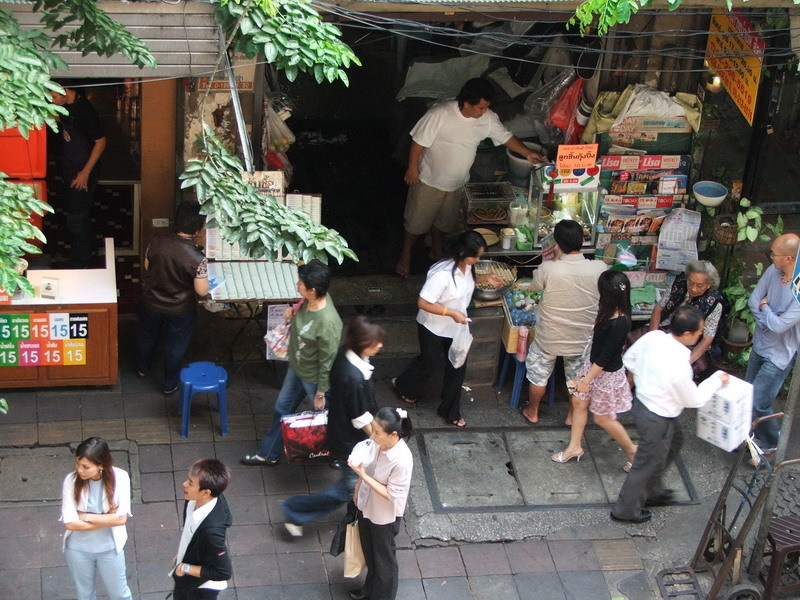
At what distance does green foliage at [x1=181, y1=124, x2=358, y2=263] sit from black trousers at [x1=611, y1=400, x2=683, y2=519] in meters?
2.40

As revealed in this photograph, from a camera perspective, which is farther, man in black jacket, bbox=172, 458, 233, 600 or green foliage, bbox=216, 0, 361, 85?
green foliage, bbox=216, 0, 361, 85

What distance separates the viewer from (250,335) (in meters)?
9.91

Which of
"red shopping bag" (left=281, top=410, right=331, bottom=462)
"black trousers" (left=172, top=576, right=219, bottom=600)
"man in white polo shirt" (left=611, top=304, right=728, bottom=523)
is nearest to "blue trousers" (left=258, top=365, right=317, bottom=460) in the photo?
"red shopping bag" (left=281, top=410, right=331, bottom=462)

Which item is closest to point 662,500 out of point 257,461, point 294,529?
point 294,529

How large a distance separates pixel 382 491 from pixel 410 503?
63.0 inches

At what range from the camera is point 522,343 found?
9.30m

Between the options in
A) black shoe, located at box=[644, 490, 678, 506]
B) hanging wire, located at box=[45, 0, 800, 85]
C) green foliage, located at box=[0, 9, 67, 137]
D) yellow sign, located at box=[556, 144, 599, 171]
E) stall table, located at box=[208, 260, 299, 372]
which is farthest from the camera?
yellow sign, located at box=[556, 144, 599, 171]

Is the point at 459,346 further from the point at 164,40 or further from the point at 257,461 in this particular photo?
the point at 164,40

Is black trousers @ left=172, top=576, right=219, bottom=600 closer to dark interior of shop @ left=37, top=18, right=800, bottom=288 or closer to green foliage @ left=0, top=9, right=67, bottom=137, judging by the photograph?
green foliage @ left=0, top=9, right=67, bottom=137

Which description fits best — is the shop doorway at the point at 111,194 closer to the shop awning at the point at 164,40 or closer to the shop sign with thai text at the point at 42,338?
the shop sign with thai text at the point at 42,338

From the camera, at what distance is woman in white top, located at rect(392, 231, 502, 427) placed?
28.0ft

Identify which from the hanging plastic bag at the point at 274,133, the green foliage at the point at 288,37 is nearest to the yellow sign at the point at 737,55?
the green foliage at the point at 288,37

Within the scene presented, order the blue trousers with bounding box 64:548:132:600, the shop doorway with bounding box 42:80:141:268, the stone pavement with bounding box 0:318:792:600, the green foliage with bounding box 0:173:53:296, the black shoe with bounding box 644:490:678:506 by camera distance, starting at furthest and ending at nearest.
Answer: the shop doorway with bounding box 42:80:141:268
the black shoe with bounding box 644:490:678:506
the stone pavement with bounding box 0:318:792:600
the blue trousers with bounding box 64:548:132:600
the green foliage with bounding box 0:173:53:296

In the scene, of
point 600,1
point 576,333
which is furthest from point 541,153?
point 600,1
